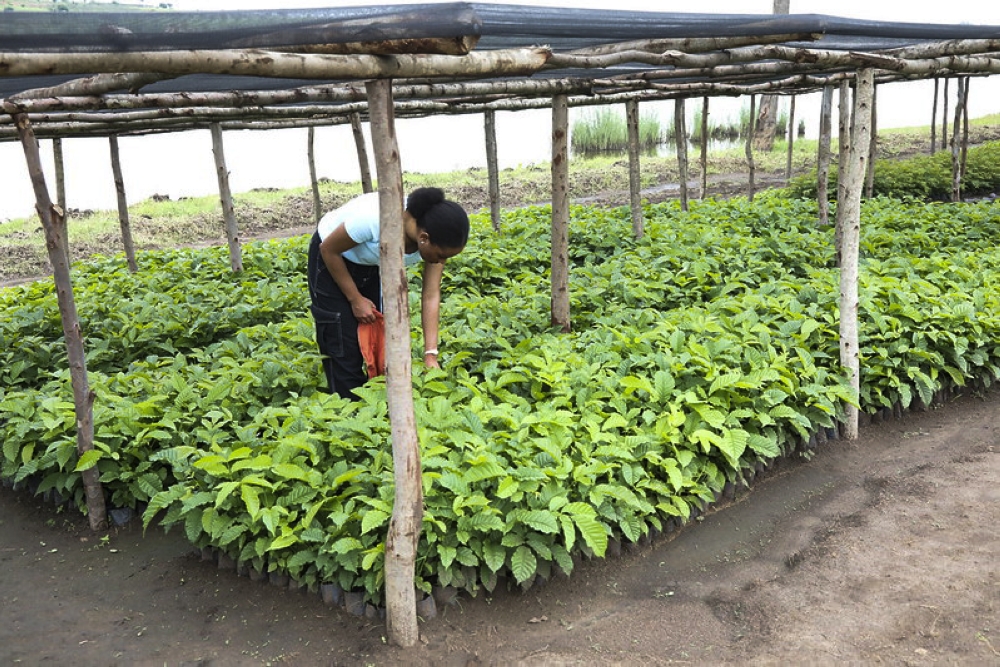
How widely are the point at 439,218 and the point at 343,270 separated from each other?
71 centimetres

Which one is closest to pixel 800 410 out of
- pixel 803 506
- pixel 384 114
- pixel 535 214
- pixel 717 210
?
pixel 803 506

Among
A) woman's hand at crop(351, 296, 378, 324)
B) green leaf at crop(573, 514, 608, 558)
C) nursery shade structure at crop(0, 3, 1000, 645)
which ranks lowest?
green leaf at crop(573, 514, 608, 558)

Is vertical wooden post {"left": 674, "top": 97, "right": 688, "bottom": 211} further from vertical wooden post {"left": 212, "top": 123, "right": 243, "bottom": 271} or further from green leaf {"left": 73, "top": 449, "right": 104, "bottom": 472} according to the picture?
green leaf {"left": 73, "top": 449, "right": 104, "bottom": 472}

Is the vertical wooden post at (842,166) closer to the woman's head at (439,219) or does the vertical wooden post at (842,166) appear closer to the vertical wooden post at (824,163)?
the vertical wooden post at (824,163)

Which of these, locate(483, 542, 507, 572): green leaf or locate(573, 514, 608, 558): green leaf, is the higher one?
locate(573, 514, 608, 558): green leaf

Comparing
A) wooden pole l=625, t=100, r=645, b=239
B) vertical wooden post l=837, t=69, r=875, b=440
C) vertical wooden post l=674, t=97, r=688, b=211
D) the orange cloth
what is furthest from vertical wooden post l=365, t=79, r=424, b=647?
vertical wooden post l=674, t=97, r=688, b=211

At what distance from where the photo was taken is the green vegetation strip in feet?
12.0

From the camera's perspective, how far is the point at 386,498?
3.61 metres

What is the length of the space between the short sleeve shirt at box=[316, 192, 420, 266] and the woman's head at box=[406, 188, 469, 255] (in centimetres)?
20

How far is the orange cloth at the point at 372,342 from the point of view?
4734 millimetres

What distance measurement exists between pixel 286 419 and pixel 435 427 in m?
0.83

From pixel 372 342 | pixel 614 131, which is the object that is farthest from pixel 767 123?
pixel 372 342

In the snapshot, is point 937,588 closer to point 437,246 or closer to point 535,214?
point 437,246

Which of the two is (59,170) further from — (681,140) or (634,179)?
(681,140)
